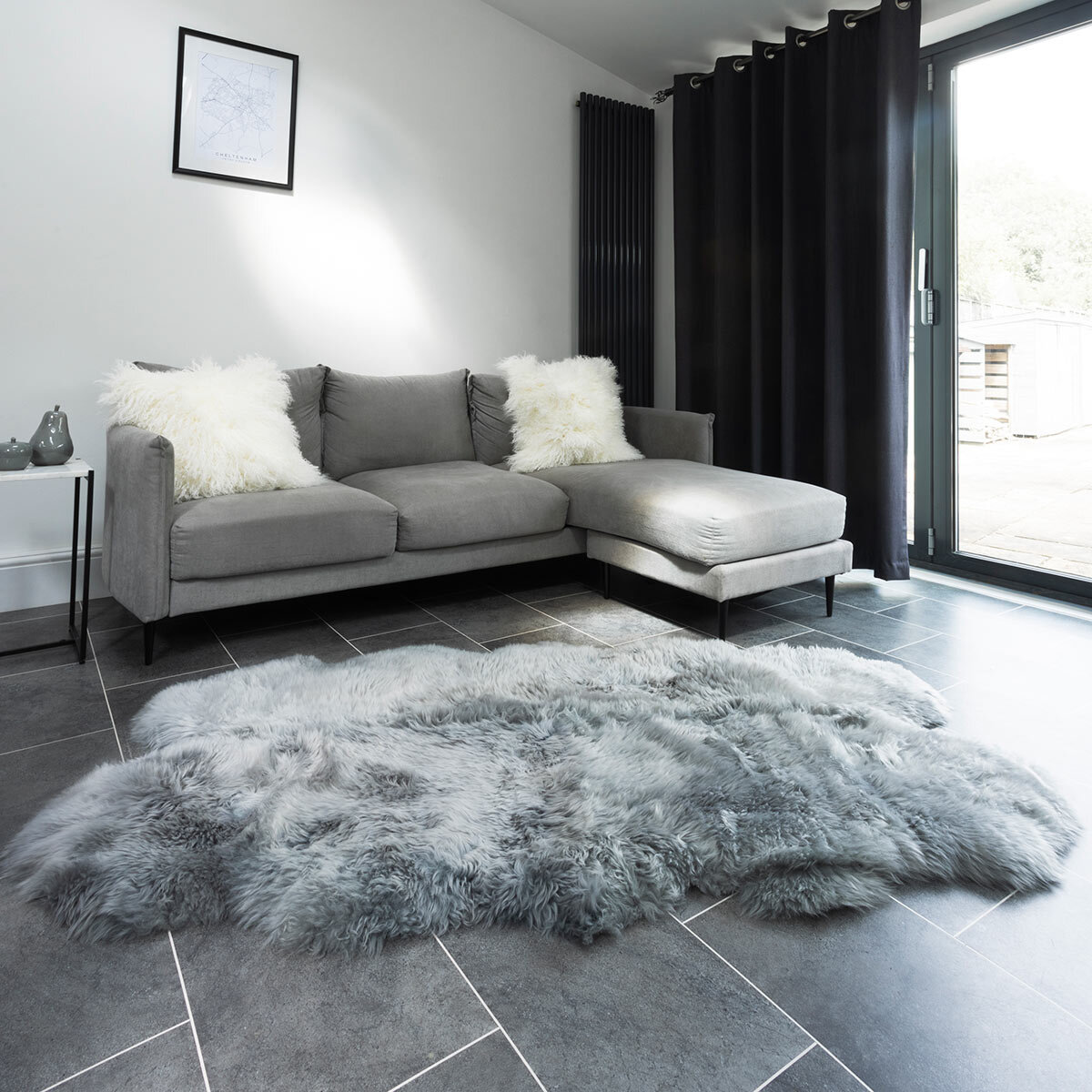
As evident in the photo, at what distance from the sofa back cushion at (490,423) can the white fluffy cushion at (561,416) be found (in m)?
0.07

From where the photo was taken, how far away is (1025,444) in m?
3.42

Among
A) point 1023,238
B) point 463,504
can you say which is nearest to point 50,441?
point 463,504

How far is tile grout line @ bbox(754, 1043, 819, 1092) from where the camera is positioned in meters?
1.04

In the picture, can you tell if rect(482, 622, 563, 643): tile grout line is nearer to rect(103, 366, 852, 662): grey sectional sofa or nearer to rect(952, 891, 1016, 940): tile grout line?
rect(103, 366, 852, 662): grey sectional sofa

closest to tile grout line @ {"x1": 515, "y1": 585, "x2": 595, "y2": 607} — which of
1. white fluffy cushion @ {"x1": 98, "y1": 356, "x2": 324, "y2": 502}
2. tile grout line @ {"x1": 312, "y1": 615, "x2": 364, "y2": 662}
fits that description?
tile grout line @ {"x1": 312, "y1": 615, "x2": 364, "y2": 662}

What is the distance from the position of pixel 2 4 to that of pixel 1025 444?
13.4ft

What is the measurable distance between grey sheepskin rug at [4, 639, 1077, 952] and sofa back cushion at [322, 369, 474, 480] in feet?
4.93

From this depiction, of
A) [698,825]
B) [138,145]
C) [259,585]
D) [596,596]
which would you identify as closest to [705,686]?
[698,825]

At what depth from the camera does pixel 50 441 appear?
2.48m

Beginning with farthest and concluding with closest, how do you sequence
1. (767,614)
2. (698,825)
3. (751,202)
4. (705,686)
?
1. (751,202)
2. (767,614)
3. (705,686)
4. (698,825)

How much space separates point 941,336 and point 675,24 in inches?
72.5

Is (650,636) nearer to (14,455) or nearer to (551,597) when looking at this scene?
(551,597)

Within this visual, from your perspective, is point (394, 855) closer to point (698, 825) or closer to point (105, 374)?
point (698, 825)

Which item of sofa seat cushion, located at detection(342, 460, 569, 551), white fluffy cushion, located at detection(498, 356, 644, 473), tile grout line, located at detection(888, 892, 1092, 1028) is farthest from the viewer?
white fluffy cushion, located at detection(498, 356, 644, 473)
